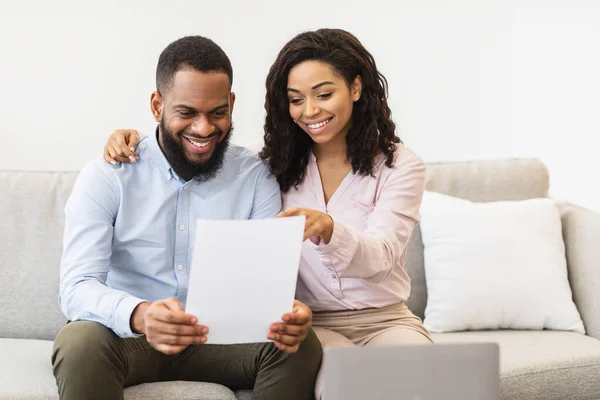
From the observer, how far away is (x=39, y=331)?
2389 millimetres

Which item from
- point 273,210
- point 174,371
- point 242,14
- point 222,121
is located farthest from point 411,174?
point 242,14

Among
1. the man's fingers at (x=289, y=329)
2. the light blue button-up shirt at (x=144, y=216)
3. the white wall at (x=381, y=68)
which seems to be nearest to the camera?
the man's fingers at (x=289, y=329)

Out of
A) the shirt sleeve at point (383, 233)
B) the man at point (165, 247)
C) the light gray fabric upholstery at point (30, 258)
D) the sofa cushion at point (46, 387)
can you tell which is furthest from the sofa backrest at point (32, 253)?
the shirt sleeve at point (383, 233)

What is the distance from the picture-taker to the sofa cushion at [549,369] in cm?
216

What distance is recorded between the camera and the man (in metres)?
1.81

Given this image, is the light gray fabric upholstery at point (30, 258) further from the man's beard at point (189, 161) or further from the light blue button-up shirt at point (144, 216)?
the man's beard at point (189, 161)

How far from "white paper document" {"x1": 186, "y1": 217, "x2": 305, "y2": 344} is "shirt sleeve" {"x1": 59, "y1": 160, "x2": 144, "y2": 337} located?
23 cm

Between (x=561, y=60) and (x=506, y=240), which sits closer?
(x=506, y=240)

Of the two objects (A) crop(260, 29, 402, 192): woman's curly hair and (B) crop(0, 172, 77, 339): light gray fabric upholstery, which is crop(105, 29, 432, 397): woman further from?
(B) crop(0, 172, 77, 339): light gray fabric upholstery

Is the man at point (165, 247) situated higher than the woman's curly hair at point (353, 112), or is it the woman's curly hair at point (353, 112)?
the woman's curly hair at point (353, 112)

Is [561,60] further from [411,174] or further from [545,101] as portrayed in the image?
[411,174]

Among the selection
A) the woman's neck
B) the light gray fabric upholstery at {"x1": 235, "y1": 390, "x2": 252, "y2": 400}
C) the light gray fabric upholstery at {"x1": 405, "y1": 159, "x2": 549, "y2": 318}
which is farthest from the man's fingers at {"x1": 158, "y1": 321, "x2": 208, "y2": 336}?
the light gray fabric upholstery at {"x1": 405, "y1": 159, "x2": 549, "y2": 318}

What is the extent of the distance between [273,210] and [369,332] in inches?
16.1

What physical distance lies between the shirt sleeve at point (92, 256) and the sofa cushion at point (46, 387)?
0.53ft
